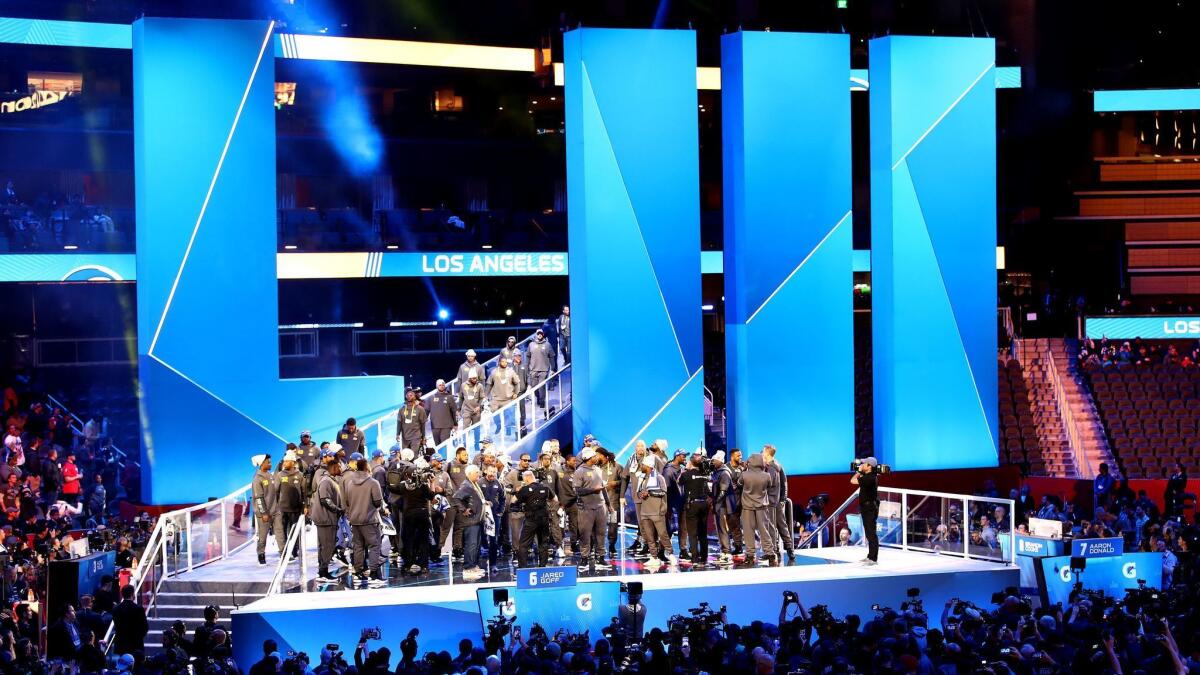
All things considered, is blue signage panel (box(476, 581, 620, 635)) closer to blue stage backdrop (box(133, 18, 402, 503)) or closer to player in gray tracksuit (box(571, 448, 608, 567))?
player in gray tracksuit (box(571, 448, 608, 567))

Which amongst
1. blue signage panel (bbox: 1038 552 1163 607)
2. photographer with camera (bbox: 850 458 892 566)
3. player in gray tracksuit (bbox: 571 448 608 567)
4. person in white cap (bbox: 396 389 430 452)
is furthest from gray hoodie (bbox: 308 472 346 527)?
blue signage panel (bbox: 1038 552 1163 607)

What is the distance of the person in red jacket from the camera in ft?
77.7

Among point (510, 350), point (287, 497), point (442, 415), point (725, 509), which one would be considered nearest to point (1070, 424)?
point (510, 350)

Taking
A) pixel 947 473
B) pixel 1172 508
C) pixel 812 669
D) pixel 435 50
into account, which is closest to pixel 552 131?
pixel 435 50

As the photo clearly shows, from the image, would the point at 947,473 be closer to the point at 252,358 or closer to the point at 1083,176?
the point at 252,358

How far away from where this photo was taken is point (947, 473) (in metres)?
25.8

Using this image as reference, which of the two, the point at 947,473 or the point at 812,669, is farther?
the point at 947,473

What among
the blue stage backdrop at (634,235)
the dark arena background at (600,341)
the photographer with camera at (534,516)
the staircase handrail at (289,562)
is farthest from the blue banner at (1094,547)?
the staircase handrail at (289,562)

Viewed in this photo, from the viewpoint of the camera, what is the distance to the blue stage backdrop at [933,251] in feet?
84.3

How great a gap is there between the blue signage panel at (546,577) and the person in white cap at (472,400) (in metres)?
7.14

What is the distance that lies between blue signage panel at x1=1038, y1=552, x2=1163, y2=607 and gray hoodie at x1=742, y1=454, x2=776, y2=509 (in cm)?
349

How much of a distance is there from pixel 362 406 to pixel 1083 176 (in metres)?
21.6

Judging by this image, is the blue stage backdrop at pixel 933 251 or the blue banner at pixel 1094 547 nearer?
the blue banner at pixel 1094 547

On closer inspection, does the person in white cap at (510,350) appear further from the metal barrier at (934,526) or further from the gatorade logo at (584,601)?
the gatorade logo at (584,601)
